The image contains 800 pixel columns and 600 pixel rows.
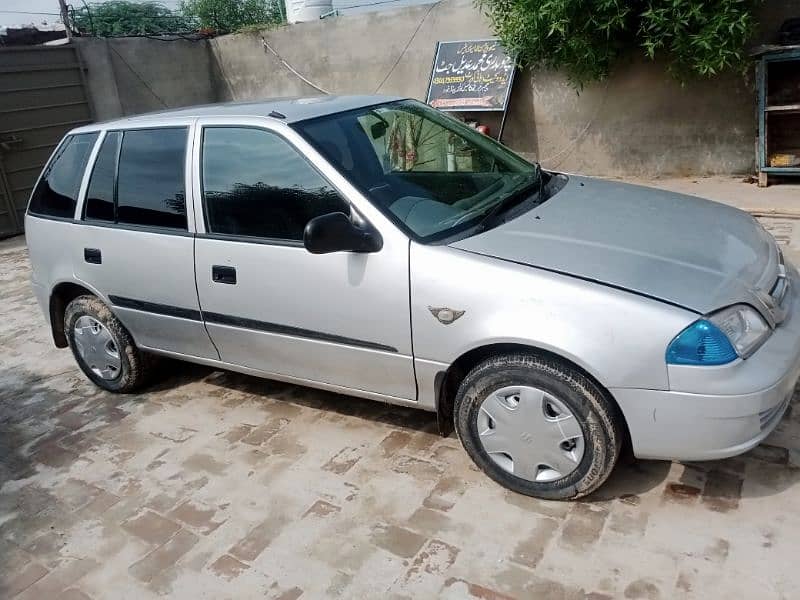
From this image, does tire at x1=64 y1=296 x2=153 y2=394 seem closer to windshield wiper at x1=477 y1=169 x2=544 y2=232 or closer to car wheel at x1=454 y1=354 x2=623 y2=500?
car wheel at x1=454 y1=354 x2=623 y2=500

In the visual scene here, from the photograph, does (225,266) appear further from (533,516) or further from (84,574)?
(533,516)

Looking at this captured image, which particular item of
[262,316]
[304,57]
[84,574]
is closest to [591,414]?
[262,316]

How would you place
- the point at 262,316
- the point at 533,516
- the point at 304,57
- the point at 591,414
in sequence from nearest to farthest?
the point at 591,414 < the point at 533,516 < the point at 262,316 < the point at 304,57

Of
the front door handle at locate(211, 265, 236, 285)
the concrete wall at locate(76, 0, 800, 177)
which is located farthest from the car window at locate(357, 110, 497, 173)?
the concrete wall at locate(76, 0, 800, 177)

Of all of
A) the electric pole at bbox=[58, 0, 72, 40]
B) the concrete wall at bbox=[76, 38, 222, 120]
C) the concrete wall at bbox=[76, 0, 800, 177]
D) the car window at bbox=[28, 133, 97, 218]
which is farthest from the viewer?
the concrete wall at bbox=[76, 38, 222, 120]

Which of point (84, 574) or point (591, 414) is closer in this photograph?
point (591, 414)

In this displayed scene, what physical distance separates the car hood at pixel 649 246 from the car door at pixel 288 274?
471 millimetres

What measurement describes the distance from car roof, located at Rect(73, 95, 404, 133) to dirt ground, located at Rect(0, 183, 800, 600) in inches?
63.8

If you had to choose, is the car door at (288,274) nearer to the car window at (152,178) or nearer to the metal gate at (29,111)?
the car window at (152,178)

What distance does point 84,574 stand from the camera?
281cm

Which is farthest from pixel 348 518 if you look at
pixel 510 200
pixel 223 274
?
pixel 510 200

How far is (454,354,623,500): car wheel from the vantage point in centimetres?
264

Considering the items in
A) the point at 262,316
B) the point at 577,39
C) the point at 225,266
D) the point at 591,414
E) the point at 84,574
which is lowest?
the point at 84,574

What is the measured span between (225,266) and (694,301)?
2182 millimetres
